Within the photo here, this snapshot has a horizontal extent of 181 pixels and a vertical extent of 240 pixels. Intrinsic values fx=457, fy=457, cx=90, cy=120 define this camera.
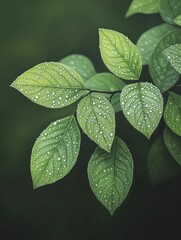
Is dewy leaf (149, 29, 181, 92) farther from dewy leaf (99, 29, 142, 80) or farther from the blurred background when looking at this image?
the blurred background

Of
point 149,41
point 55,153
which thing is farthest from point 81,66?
point 55,153

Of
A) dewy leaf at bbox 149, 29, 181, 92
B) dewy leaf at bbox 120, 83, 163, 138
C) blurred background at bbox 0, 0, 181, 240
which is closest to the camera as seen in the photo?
dewy leaf at bbox 120, 83, 163, 138

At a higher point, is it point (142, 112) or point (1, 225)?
point (142, 112)

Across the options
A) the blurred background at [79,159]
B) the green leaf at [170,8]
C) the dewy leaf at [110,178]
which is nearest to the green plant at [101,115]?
the dewy leaf at [110,178]

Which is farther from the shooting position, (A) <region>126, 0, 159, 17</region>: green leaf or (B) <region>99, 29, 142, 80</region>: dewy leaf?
(A) <region>126, 0, 159, 17</region>: green leaf

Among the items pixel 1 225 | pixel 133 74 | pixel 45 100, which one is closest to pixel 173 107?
pixel 133 74

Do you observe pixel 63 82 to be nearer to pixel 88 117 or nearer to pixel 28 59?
pixel 88 117

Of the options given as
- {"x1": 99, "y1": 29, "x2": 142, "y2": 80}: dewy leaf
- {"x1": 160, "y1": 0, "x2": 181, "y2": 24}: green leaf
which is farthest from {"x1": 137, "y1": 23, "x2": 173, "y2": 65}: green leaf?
{"x1": 99, "y1": 29, "x2": 142, "y2": 80}: dewy leaf
